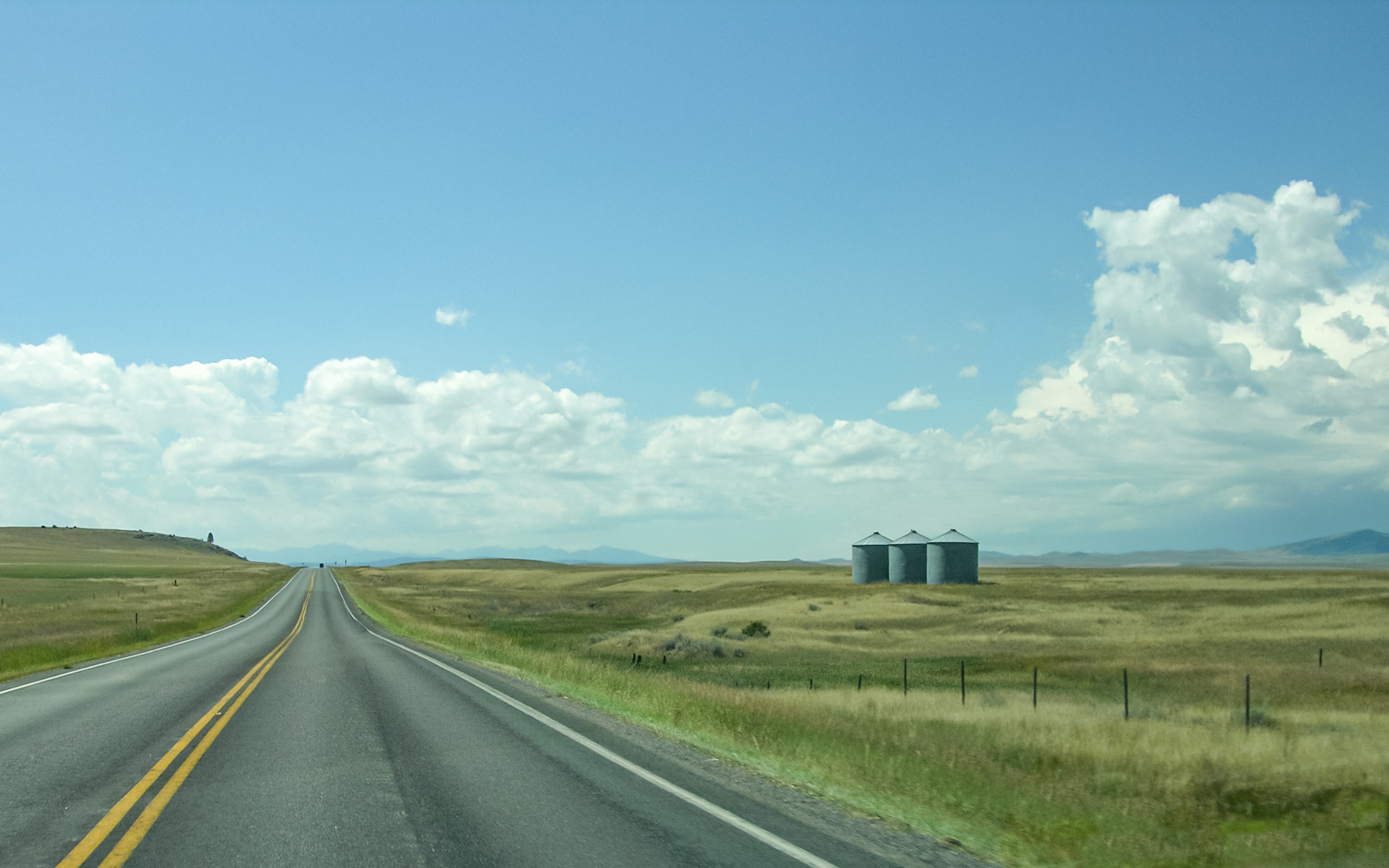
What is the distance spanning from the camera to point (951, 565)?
322 ft

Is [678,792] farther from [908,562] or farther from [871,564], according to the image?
[871,564]

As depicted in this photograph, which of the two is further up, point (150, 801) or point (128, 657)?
point (150, 801)

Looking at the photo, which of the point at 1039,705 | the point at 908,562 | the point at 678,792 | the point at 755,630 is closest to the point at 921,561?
the point at 908,562

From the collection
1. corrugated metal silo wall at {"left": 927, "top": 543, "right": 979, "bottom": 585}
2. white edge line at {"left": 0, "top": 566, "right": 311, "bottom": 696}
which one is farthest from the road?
corrugated metal silo wall at {"left": 927, "top": 543, "right": 979, "bottom": 585}

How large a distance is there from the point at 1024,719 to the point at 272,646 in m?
25.1

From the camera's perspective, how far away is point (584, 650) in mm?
42781

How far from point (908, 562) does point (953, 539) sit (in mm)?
5931

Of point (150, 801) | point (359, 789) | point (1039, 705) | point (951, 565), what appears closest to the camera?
point (150, 801)

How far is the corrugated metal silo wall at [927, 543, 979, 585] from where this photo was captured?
320 ft

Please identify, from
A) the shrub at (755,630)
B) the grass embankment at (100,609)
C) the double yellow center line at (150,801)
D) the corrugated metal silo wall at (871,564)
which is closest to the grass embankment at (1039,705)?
the shrub at (755,630)

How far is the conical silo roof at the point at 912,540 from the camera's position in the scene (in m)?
102

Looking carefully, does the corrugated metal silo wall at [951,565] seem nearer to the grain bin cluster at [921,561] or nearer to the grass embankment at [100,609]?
the grain bin cluster at [921,561]

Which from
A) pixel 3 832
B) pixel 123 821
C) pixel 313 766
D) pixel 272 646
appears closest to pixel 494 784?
pixel 313 766

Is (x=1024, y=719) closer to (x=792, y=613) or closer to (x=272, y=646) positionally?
(x=272, y=646)
